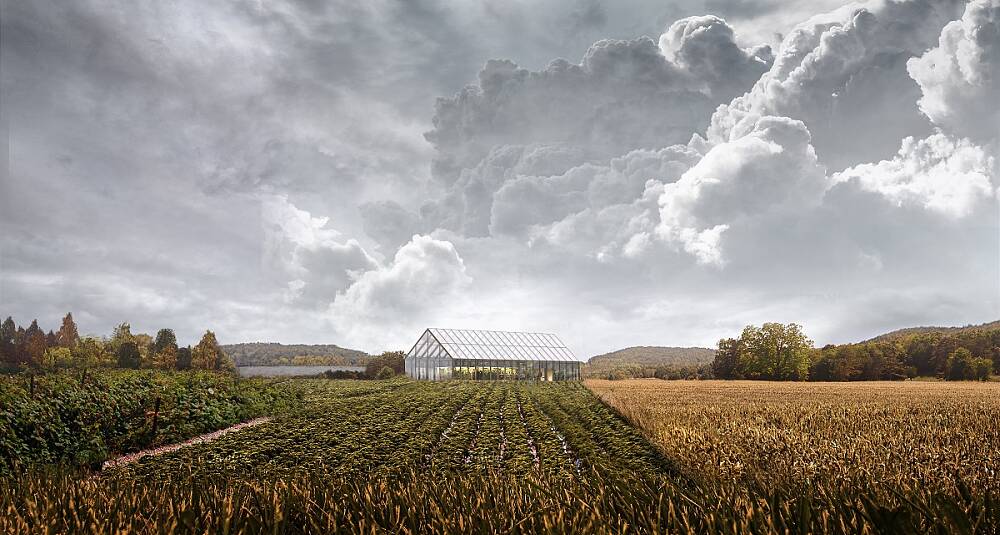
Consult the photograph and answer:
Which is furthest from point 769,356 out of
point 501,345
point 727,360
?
point 501,345

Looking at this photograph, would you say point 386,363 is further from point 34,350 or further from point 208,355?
point 34,350

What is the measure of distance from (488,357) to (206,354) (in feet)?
134

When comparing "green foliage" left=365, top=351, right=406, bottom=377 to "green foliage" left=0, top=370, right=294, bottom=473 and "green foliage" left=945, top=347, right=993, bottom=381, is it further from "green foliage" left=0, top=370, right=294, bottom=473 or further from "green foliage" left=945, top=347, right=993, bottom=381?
"green foliage" left=945, top=347, right=993, bottom=381

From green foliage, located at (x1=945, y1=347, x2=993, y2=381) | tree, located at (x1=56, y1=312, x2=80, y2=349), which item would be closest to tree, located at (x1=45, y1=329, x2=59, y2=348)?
tree, located at (x1=56, y1=312, x2=80, y2=349)

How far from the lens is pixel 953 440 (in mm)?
12992

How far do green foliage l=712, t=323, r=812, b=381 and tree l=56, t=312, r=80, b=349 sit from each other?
10301 centimetres

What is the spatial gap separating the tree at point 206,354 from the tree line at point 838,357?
66.5 meters

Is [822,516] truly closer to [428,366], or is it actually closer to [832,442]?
[832,442]

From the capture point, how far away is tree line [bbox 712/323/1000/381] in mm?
72812

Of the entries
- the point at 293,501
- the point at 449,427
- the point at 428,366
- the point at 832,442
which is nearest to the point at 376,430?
the point at 449,427

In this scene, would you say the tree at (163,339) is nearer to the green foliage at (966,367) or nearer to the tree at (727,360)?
the tree at (727,360)

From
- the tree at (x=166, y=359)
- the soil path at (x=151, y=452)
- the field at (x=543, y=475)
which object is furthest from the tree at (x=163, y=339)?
the soil path at (x=151, y=452)

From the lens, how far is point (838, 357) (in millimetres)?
75625

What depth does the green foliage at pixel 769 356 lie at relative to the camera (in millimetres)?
72575
